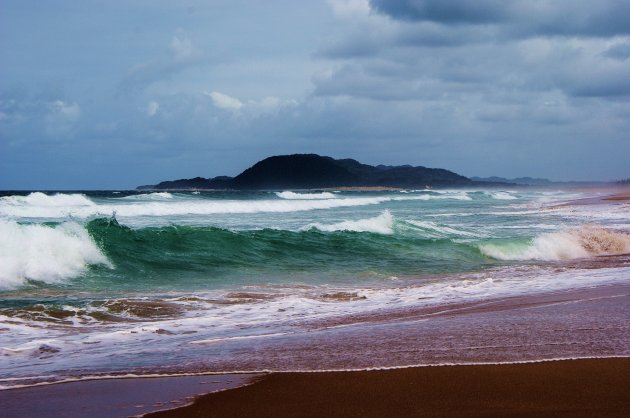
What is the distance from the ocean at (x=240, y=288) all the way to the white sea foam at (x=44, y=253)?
3 centimetres

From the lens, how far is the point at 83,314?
29.3 feet

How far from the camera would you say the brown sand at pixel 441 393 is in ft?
13.9

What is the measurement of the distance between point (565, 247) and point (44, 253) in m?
12.5

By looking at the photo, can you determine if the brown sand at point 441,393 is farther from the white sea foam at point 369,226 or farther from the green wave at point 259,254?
the white sea foam at point 369,226

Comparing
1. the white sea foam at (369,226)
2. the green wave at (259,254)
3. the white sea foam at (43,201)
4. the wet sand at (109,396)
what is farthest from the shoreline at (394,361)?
the white sea foam at (43,201)

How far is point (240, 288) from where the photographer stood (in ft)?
39.1

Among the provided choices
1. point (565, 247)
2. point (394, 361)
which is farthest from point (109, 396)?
point (565, 247)

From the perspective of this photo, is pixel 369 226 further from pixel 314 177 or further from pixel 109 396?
pixel 314 177

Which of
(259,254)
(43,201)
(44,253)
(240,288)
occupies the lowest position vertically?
(240,288)

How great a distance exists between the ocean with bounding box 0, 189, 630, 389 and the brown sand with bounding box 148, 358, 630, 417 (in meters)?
0.46

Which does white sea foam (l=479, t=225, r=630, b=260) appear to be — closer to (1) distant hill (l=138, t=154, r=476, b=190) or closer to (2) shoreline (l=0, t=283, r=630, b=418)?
(2) shoreline (l=0, t=283, r=630, b=418)

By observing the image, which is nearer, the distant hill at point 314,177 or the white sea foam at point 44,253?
the white sea foam at point 44,253

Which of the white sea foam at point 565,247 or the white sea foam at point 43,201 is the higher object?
the white sea foam at point 43,201

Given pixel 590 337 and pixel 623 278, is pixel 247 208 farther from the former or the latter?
pixel 590 337
